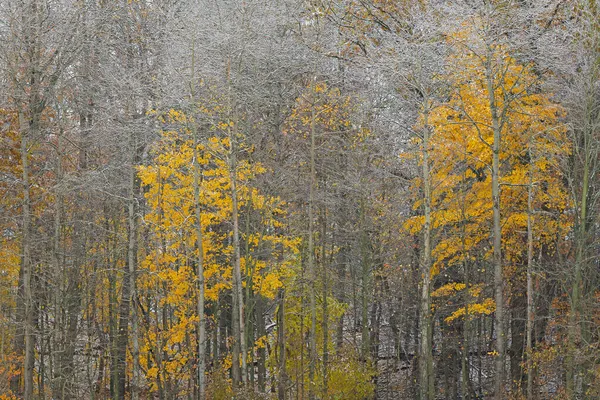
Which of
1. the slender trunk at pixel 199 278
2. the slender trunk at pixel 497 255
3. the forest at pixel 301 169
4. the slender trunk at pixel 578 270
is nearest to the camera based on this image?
the slender trunk at pixel 497 255

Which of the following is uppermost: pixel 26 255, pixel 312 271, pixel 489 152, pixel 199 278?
pixel 489 152

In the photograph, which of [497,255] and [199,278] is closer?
[497,255]

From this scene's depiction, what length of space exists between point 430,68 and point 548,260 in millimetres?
6460

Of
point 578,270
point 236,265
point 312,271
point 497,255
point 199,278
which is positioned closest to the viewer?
point 497,255

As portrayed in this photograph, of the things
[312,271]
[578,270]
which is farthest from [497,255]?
[312,271]

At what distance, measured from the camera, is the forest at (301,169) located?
1508cm

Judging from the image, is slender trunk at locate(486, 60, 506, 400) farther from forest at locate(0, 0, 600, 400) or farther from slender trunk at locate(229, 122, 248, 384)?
slender trunk at locate(229, 122, 248, 384)

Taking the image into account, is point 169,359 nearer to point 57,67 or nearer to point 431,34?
point 57,67

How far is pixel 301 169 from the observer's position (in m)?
21.8

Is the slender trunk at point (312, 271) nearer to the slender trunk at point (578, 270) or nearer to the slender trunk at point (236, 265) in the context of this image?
the slender trunk at point (236, 265)

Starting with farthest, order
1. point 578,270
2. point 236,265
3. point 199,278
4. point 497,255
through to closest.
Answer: point 236,265 → point 199,278 → point 578,270 → point 497,255

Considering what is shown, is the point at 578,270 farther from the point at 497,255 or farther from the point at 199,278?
the point at 199,278

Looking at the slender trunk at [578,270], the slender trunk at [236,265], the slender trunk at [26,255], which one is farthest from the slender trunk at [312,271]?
the slender trunk at [26,255]

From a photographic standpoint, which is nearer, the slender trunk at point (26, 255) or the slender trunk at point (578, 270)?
the slender trunk at point (26, 255)
